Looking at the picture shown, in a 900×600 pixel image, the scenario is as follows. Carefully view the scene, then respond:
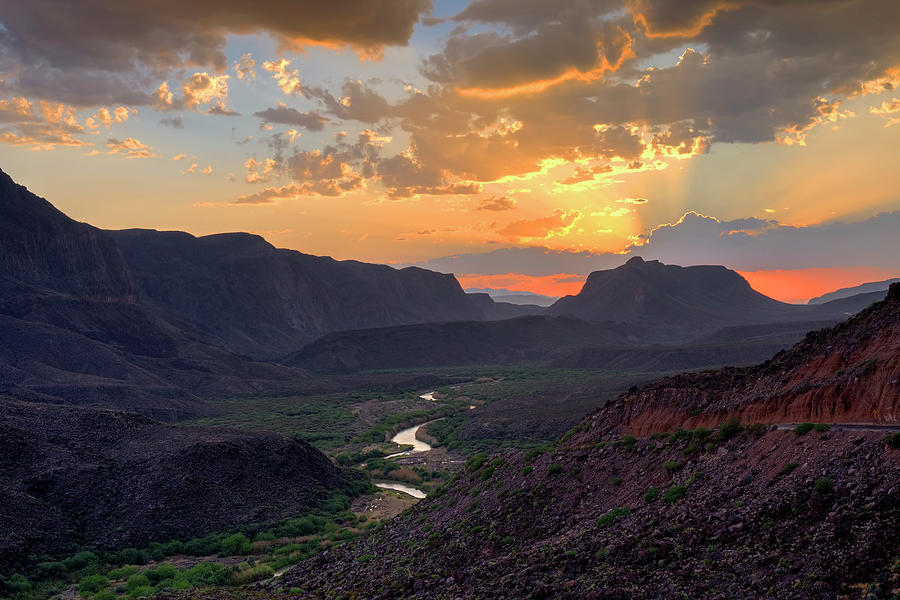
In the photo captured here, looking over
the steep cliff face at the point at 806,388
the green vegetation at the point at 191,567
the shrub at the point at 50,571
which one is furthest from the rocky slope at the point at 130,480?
the steep cliff face at the point at 806,388

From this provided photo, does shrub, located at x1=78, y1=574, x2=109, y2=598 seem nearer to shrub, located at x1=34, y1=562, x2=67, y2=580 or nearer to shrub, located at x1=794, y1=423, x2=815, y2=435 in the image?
shrub, located at x1=34, y1=562, x2=67, y2=580

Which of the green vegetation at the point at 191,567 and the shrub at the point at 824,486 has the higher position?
the shrub at the point at 824,486

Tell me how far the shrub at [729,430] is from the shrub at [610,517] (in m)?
4.22

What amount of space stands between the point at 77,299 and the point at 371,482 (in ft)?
405

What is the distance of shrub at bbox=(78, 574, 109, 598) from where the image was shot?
31.7 meters

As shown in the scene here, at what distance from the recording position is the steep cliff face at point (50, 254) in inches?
5762

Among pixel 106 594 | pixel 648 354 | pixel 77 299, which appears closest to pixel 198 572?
pixel 106 594

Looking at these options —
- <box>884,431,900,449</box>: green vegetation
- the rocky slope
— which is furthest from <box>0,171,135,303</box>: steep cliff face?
<box>884,431,900,449</box>: green vegetation

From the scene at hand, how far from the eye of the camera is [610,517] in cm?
2047

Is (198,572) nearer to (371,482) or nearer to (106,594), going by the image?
(106,594)

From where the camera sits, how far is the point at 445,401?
385 ft

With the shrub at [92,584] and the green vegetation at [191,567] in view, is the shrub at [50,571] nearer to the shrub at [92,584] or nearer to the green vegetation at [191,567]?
the green vegetation at [191,567]

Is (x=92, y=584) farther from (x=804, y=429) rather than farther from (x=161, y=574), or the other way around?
(x=804, y=429)

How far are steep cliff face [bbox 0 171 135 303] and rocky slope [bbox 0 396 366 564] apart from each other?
105395mm
